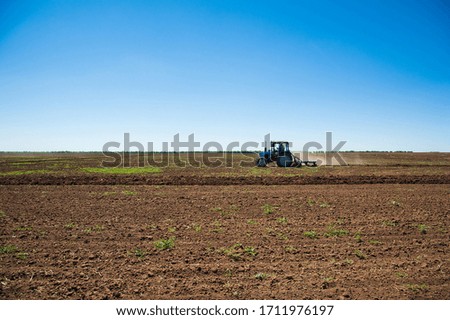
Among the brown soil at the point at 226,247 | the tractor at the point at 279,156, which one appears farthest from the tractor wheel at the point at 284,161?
the brown soil at the point at 226,247

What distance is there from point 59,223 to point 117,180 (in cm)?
988

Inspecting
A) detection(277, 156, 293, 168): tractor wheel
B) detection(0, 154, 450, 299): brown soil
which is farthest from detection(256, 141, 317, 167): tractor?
detection(0, 154, 450, 299): brown soil

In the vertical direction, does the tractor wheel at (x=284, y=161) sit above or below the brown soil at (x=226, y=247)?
above

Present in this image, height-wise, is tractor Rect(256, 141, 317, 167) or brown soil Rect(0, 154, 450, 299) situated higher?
tractor Rect(256, 141, 317, 167)

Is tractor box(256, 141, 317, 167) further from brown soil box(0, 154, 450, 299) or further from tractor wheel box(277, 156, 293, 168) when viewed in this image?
brown soil box(0, 154, 450, 299)

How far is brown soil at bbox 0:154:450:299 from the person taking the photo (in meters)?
4.68

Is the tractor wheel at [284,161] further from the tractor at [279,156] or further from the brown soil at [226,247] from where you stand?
the brown soil at [226,247]

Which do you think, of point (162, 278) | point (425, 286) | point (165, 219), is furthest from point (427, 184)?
point (162, 278)

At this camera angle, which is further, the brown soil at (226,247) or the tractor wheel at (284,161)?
the tractor wheel at (284,161)

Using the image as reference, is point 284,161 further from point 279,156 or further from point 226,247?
point 226,247

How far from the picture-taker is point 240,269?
5320 mm

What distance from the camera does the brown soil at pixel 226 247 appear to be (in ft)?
15.4

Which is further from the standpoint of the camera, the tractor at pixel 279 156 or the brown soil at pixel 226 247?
the tractor at pixel 279 156

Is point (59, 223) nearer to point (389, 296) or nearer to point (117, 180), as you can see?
point (389, 296)
